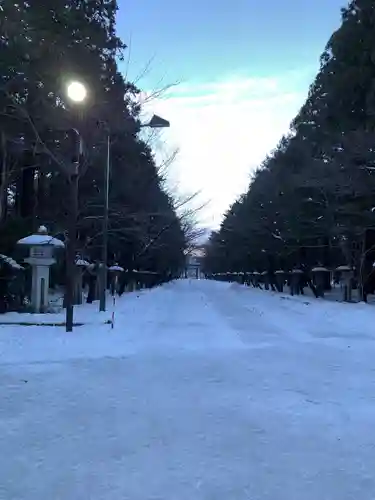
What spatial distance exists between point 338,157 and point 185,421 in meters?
24.7

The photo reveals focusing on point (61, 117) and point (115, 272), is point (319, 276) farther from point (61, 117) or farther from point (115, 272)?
point (61, 117)

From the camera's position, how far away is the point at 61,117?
2194 cm

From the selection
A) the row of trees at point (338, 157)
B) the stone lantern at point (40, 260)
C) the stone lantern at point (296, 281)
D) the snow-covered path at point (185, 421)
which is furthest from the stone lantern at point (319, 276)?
the snow-covered path at point (185, 421)

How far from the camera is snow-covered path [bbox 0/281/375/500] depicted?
4.59 m

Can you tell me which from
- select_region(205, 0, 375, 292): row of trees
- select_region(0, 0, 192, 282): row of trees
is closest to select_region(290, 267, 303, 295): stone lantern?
select_region(205, 0, 375, 292): row of trees

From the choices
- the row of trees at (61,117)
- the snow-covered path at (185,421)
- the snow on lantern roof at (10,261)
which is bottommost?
the snow-covered path at (185,421)

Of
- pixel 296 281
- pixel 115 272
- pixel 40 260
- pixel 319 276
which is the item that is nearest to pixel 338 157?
pixel 319 276

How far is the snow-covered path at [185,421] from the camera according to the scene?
15.1ft

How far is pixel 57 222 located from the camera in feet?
98.1

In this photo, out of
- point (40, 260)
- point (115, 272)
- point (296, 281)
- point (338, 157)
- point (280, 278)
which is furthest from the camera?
point (280, 278)

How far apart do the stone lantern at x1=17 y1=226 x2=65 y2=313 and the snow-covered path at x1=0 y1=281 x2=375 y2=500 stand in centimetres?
787

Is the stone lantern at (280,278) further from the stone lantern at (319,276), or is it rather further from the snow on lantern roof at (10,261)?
the snow on lantern roof at (10,261)

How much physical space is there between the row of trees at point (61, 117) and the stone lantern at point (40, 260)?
6.80 ft

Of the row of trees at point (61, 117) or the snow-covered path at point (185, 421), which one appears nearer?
the snow-covered path at point (185, 421)
